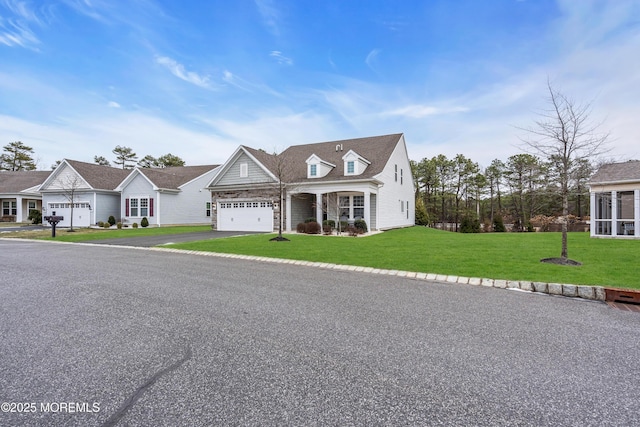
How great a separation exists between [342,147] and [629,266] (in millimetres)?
19082

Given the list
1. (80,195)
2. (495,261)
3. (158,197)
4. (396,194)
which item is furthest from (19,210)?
(495,261)

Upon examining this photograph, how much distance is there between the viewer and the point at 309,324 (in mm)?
4031

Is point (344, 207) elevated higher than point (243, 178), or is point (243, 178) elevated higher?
point (243, 178)

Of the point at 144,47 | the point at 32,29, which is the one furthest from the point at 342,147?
the point at 32,29

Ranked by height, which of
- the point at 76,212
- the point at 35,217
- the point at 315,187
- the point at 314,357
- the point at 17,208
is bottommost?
the point at 314,357

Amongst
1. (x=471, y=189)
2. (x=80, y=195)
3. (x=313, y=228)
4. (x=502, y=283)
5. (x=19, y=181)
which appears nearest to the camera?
(x=502, y=283)

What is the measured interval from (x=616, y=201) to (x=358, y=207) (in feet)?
42.2

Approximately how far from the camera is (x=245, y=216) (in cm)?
2228

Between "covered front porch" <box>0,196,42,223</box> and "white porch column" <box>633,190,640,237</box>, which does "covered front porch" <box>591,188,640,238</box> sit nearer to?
"white porch column" <box>633,190,640,237</box>

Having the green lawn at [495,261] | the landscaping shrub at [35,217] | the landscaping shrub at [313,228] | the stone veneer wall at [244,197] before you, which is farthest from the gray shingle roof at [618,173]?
the landscaping shrub at [35,217]

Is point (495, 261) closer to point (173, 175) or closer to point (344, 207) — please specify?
point (344, 207)

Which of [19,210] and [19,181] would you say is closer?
[19,210]

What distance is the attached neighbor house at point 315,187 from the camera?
64.9 ft

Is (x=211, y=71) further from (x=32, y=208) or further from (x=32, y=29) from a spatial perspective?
(x=32, y=208)
